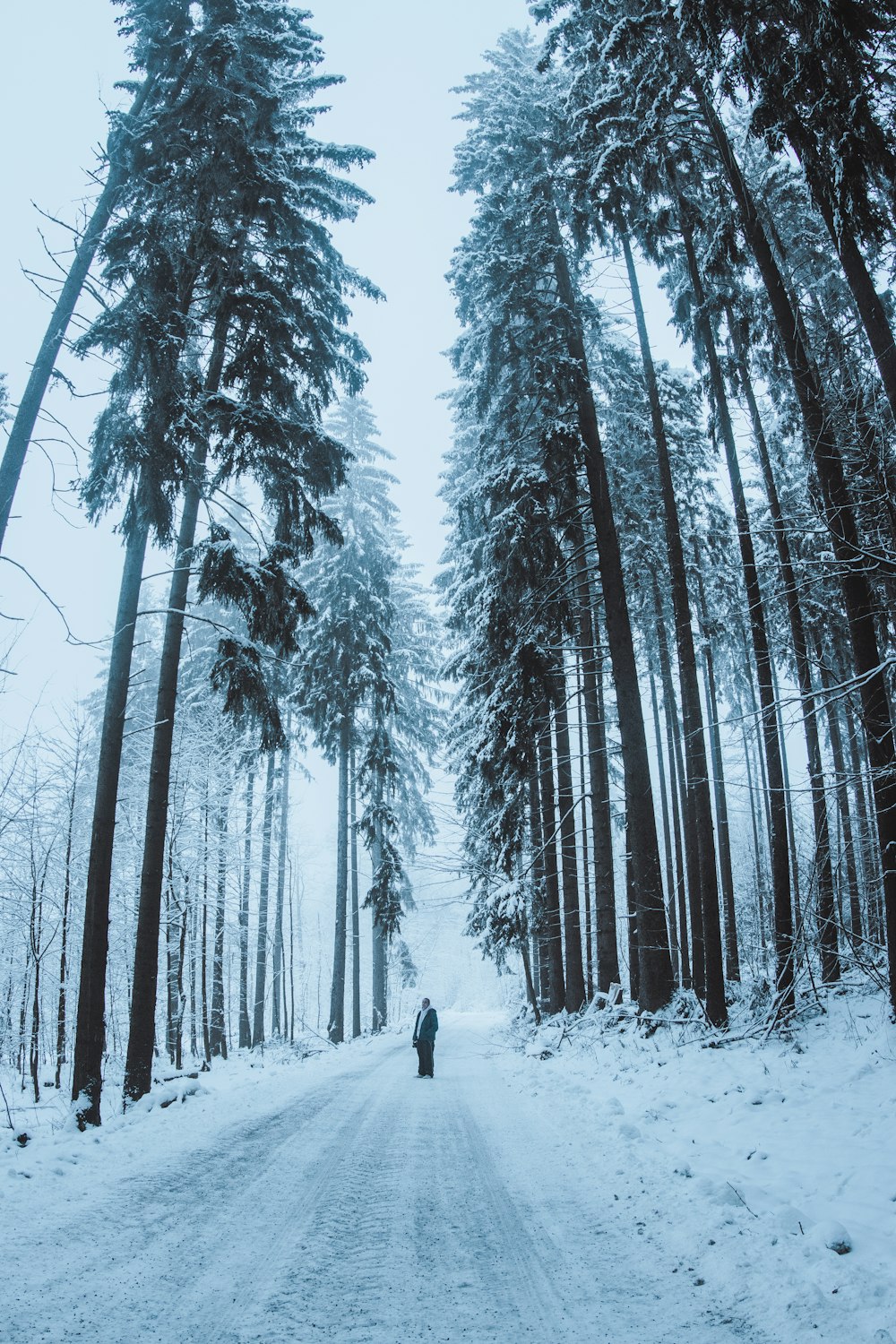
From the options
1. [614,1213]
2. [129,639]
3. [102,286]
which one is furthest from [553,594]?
[614,1213]

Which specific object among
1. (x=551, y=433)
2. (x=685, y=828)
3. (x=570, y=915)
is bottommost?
(x=570, y=915)

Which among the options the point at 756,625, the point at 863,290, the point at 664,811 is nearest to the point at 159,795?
the point at 756,625

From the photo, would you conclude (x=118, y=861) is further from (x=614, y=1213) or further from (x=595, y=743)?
(x=614, y=1213)

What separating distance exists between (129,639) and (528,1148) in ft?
26.9

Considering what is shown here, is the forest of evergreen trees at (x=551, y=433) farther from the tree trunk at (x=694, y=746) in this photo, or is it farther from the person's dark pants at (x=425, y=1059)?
the person's dark pants at (x=425, y=1059)

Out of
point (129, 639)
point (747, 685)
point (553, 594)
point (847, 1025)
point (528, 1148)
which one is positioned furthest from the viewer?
point (747, 685)

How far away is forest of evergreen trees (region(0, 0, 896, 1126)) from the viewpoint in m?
7.00

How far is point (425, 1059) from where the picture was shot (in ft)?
43.0

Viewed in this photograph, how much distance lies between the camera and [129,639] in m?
10.0

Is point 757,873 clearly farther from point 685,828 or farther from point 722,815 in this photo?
point 685,828

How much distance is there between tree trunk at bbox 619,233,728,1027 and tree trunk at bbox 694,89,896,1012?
2.53 m

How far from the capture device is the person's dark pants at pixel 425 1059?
13094mm

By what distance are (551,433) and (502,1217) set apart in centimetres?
1080

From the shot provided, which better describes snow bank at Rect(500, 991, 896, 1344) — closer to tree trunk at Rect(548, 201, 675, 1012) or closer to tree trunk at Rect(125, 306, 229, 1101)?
tree trunk at Rect(548, 201, 675, 1012)
